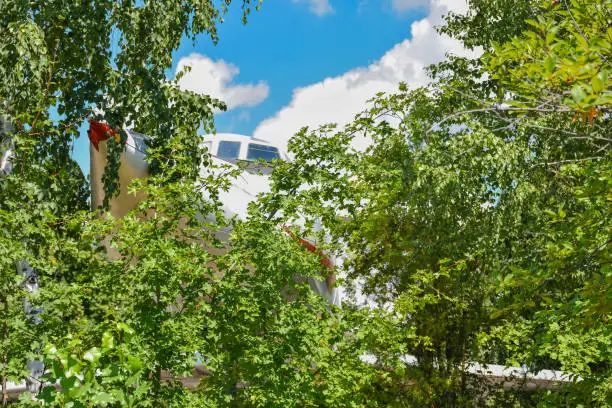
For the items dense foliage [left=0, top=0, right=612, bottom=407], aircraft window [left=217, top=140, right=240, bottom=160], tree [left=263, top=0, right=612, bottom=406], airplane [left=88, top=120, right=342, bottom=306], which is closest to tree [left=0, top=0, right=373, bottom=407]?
dense foliage [left=0, top=0, right=612, bottom=407]

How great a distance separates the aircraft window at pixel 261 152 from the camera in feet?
57.1

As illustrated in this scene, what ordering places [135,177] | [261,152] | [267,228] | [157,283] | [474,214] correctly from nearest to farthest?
[157,283], [267,228], [474,214], [135,177], [261,152]

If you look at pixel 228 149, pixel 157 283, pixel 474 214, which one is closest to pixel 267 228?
pixel 157 283

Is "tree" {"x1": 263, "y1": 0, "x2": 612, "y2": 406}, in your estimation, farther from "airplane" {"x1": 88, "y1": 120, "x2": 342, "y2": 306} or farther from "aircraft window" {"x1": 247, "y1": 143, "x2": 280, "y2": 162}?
"aircraft window" {"x1": 247, "y1": 143, "x2": 280, "y2": 162}

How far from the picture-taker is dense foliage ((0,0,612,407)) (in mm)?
4660

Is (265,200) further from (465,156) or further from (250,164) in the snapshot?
(465,156)

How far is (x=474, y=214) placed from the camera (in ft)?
32.1

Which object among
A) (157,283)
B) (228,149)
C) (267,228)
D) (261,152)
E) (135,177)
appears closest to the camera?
(157,283)

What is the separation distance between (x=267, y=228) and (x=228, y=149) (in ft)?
37.2

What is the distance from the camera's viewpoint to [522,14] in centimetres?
1104

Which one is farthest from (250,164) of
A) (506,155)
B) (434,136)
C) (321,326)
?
(506,155)

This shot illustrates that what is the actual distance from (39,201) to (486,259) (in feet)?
19.3

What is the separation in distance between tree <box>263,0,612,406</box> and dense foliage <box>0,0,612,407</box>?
0.13 ft

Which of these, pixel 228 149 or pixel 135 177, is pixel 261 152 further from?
pixel 135 177
